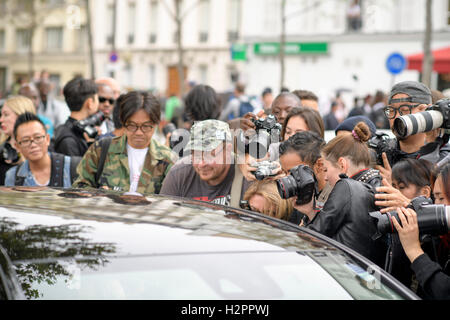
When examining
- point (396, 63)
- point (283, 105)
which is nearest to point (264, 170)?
point (283, 105)

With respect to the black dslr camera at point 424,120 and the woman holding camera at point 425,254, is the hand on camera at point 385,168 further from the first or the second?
the woman holding camera at point 425,254

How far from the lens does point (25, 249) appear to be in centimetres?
280

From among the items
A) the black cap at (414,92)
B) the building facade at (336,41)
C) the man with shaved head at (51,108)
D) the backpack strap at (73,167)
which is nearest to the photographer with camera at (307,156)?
the black cap at (414,92)

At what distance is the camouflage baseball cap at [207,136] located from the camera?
490cm

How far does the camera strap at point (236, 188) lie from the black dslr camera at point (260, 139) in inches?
7.4

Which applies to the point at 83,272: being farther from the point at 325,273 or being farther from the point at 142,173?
the point at 142,173

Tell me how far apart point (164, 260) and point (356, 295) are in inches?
29.0

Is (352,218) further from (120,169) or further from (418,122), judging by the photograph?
(120,169)

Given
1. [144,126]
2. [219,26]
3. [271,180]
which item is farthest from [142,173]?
[219,26]

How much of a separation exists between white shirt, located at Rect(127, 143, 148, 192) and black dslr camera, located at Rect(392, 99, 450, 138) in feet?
7.50

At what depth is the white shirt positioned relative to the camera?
5.77 metres

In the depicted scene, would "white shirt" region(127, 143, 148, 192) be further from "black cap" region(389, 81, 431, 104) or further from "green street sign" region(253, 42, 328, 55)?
"green street sign" region(253, 42, 328, 55)

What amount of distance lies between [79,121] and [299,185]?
3441 mm

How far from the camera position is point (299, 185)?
405cm
